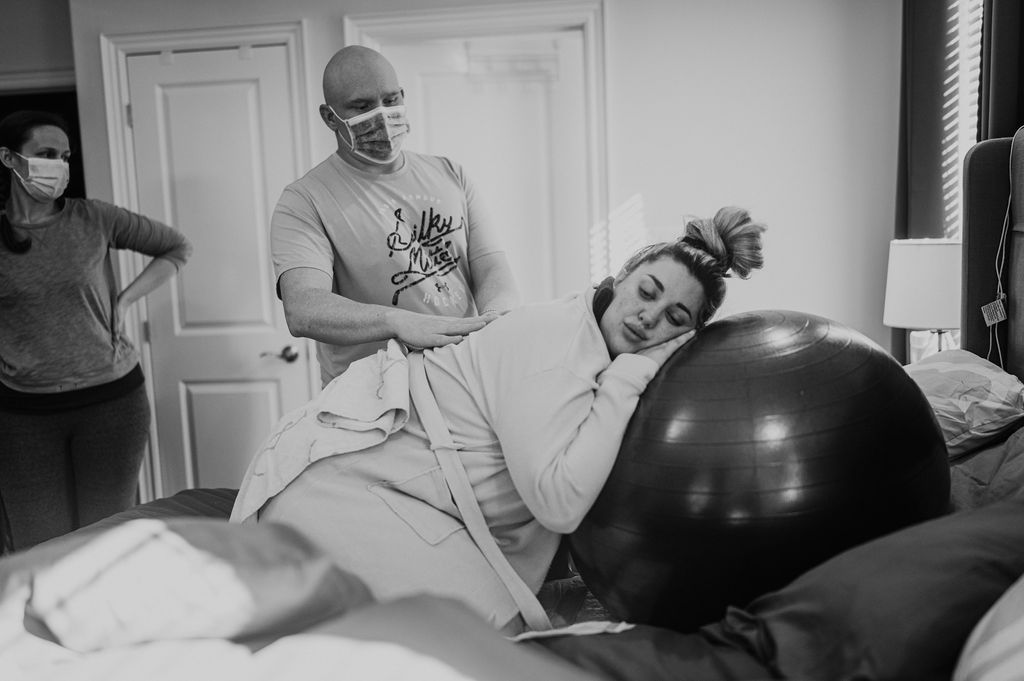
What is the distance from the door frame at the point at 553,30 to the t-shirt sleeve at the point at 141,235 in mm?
1184

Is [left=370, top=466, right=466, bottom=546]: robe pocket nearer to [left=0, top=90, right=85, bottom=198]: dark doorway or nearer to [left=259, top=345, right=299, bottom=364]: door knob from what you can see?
[left=259, top=345, right=299, bottom=364]: door knob

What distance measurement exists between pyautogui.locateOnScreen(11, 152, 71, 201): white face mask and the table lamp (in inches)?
112

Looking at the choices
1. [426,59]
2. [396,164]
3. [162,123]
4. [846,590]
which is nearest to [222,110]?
[162,123]

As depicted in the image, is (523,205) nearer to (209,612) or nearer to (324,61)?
(324,61)

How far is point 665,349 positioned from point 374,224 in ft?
3.62

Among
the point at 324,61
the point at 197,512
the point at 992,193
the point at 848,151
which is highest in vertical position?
the point at 324,61

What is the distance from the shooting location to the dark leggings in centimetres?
294

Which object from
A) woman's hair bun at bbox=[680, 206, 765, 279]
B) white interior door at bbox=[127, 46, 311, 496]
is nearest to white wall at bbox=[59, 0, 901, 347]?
white interior door at bbox=[127, 46, 311, 496]

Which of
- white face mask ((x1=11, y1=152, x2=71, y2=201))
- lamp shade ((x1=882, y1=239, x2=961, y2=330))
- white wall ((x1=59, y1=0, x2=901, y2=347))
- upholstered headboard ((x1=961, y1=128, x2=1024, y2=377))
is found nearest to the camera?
upholstered headboard ((x1=961, y1=128, x2=1024, y2=377))

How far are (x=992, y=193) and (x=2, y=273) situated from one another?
3.09 m

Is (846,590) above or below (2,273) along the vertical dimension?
below

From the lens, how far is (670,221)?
3.84 m

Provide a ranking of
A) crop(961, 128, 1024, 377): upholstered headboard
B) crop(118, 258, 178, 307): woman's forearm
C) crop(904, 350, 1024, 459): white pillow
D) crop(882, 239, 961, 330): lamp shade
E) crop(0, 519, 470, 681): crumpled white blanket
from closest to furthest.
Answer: crop(0, 519, 470, 681): crumpled white blanket → crop(904, 350, 1024, 459): white pillow → crop(961, 128, 1024, 377): upholstered headboard → crop(882, 239, 961, 330): lamp shade → crop(118, 258, 178, 307): woman's forearm

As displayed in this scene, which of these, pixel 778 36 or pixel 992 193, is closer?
pixel 992 193
